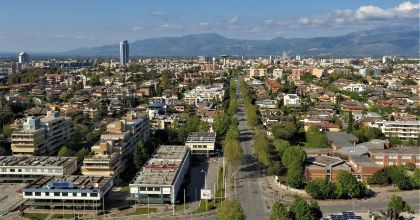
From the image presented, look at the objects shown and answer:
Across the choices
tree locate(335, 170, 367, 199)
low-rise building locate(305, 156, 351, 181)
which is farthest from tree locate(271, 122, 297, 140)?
tree locate(335, 170, 367, 199)

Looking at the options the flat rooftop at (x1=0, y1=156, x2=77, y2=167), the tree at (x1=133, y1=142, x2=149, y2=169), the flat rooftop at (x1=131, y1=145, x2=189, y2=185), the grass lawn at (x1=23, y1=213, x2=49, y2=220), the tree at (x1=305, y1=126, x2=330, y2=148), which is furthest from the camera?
the tree at (x1=305, y1=126, x2=330, y2=148)

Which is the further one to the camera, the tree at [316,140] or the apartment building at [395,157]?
the tree at [316,140]

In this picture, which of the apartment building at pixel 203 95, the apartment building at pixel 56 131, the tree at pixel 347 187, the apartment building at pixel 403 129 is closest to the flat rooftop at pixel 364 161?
the tree at pixel 347 187

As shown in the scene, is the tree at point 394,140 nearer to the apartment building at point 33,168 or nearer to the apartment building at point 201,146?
the apartment building at point 201,146

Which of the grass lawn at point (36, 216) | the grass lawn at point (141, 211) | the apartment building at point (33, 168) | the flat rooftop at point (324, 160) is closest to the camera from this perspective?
the grass lawn at point (36, 216)

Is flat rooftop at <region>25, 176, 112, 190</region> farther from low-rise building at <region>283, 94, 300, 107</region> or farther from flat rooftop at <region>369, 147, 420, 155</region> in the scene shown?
low-rise building at <region>283, 94, 300, 107</region>
